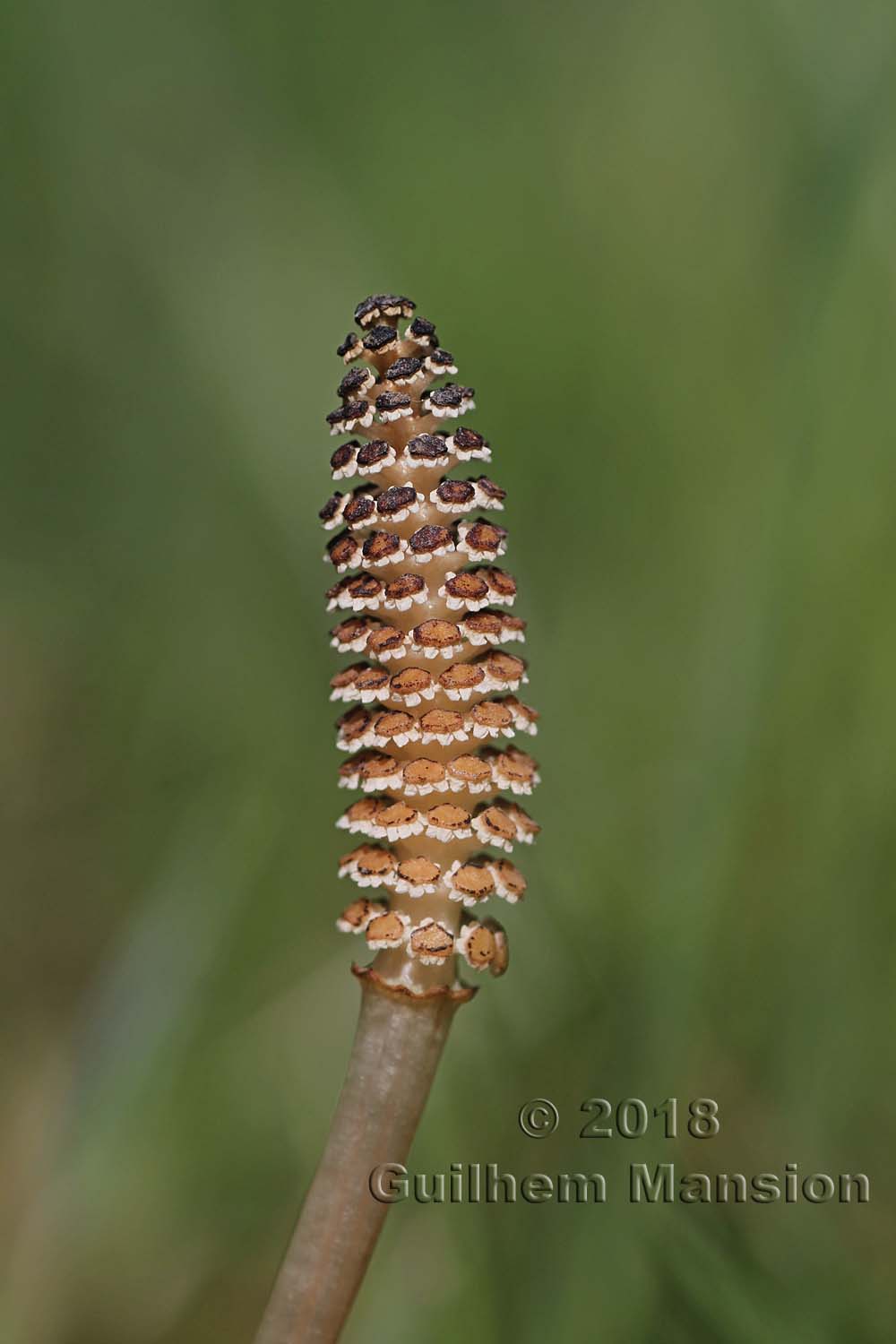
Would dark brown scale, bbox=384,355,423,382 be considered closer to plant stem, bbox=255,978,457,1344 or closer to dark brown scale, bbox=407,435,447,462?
dark brown scale, bbox=407,435,447,462

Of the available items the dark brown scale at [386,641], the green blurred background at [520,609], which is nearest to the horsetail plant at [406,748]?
the dark brown scale at [386,641]

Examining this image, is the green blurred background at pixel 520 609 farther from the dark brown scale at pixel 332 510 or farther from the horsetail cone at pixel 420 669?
the dark brown scale at pixel 332 510

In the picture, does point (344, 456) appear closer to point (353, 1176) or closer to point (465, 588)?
point (465, 588)

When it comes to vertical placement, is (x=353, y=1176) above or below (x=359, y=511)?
below

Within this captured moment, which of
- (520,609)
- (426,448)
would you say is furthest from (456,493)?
(520,609)

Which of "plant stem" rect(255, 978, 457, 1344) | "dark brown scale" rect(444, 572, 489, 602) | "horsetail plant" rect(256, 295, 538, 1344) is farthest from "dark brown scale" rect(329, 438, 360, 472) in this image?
"plant stem" rect(255, 978, 457, 1344)
